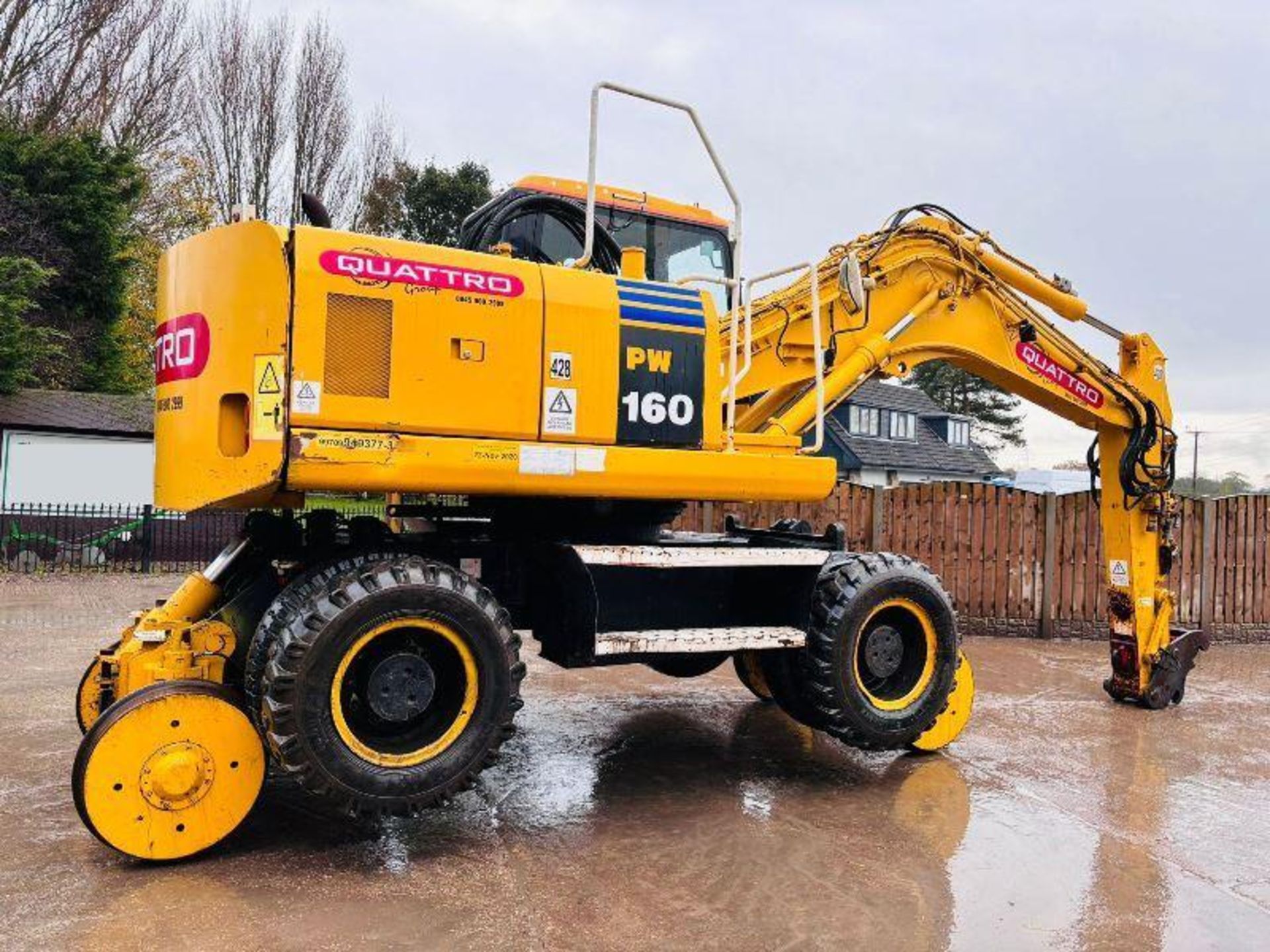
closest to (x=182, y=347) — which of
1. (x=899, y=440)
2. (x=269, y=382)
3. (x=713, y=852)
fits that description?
(x=269, y=382)

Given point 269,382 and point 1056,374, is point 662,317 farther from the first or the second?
point 1056,374

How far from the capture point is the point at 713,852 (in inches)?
177

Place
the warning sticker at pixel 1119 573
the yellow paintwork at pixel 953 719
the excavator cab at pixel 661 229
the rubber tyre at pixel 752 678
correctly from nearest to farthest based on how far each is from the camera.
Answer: the yellow paintwork at pixel 953 719 → the rubber tyre at pixel 752 678 → the warning sticker at pixel 1119 573 → the excavator cab at pixel 661 229

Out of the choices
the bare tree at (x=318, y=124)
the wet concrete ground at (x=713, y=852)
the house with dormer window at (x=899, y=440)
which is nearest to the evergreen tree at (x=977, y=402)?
the house with dormer window at (x=899, y=440)

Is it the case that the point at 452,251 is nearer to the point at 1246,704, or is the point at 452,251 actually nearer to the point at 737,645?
the point at 737,645

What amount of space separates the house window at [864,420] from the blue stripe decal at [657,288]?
3410 centimetres

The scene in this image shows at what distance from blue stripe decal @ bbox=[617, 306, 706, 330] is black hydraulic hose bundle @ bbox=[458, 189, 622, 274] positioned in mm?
758

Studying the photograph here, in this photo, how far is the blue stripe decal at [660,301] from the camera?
500 centimetres

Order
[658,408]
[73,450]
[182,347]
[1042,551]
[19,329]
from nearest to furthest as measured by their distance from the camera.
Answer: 1. [182,347]
2. [658,408]
3. [1042,551]
4. [19,329]
5. [73,450]

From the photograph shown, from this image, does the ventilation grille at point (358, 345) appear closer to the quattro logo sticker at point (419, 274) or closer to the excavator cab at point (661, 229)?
the quattro logo sticker at point (419, 274)

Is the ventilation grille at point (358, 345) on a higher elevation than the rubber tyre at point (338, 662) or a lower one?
higher

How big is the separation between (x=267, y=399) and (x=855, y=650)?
317 cm

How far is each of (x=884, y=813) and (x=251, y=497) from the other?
A: 336 cm

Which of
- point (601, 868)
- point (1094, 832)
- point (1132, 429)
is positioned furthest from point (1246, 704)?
point (601, 868)
